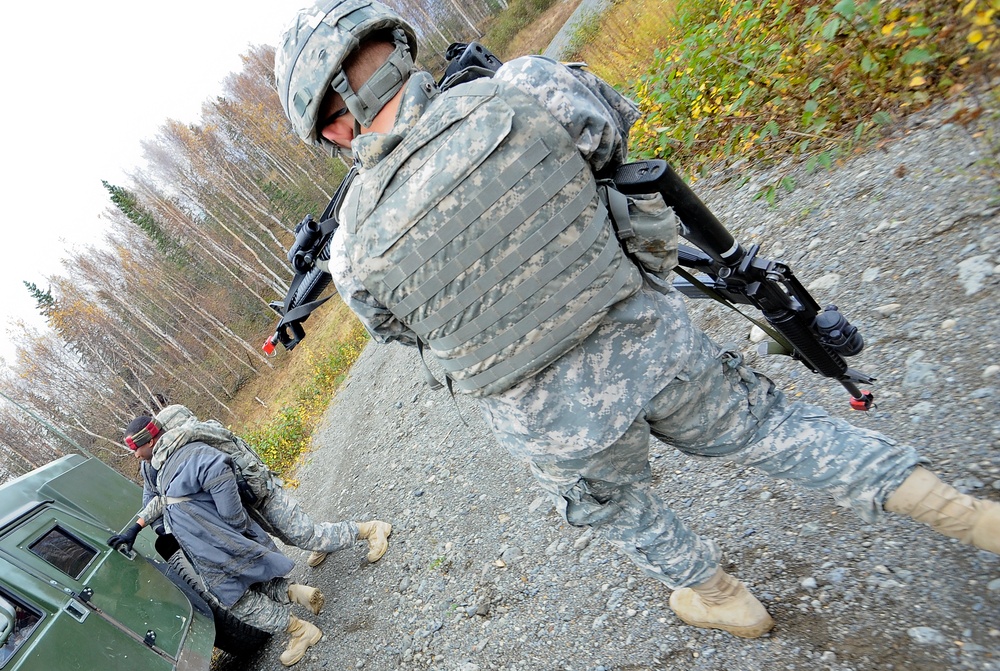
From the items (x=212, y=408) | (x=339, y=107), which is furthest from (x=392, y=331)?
(x=212, y=408)

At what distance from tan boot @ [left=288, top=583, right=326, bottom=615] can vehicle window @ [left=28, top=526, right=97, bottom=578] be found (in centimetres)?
140

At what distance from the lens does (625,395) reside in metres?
1.69

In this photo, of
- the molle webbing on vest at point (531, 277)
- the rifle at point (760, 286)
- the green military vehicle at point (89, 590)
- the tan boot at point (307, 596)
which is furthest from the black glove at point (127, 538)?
the rifle at point (760, 286)

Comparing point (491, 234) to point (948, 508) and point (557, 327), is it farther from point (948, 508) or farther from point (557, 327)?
point (948, 508)

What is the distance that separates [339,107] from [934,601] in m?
2.60

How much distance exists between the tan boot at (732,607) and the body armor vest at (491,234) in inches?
46.1

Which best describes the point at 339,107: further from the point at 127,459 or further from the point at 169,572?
the point at 127,459

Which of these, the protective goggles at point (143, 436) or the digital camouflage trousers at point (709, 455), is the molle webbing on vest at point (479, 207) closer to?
the digital camouflage trousers at point (709, 455)

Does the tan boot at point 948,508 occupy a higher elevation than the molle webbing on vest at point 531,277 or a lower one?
lower

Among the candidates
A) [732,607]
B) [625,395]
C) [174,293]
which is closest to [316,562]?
[732,607]

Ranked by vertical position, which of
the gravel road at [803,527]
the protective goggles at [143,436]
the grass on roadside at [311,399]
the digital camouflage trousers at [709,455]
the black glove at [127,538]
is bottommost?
the grass on roadside at [311,399]

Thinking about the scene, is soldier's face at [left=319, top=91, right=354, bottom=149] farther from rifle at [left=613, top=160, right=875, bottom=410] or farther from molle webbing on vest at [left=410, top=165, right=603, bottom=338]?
rifle at [left=613, top=160, right=875, bottom=410]

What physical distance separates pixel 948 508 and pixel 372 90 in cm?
211

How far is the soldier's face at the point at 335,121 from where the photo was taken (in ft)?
6.03
